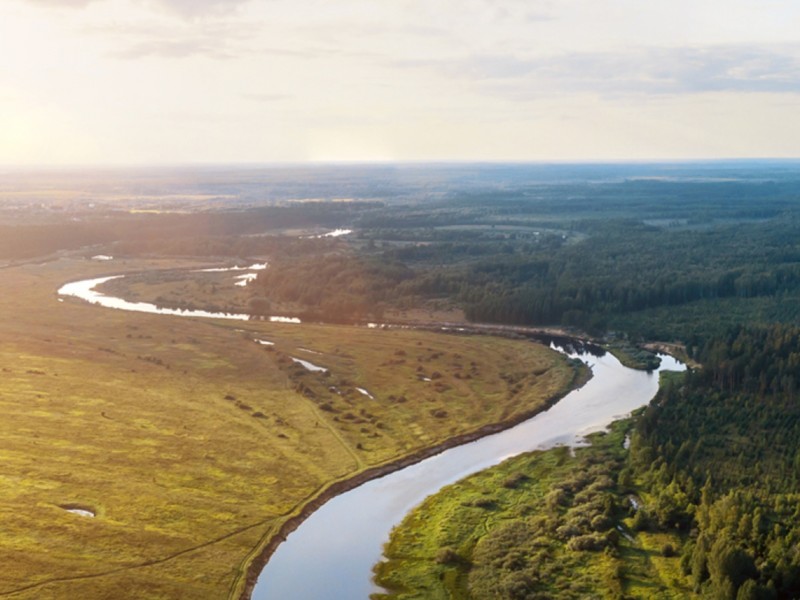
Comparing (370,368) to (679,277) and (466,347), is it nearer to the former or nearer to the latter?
(466,347)

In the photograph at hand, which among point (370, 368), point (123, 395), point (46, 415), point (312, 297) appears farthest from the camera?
point (312, 297)

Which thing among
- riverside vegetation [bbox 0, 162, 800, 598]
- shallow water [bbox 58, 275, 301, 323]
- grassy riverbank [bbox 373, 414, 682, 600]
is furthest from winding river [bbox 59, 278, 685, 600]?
shallow water [bbox 58, 275, 301, 323]

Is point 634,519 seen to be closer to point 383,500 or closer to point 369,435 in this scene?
point 383,500

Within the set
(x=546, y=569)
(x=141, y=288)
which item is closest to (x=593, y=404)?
(x=546, y=569)

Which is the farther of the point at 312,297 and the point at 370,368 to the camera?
the point at 312,297

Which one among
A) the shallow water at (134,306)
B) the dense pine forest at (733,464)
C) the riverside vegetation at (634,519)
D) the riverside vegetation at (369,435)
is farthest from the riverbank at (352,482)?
the shallow water at (134,306)

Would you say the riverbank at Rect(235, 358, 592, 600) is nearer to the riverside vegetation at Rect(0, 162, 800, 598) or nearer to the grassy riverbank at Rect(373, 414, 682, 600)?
the riverside vegetation at Rect(0, 162, 800, 598)

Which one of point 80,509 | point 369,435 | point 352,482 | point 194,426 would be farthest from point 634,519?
point 194,426
